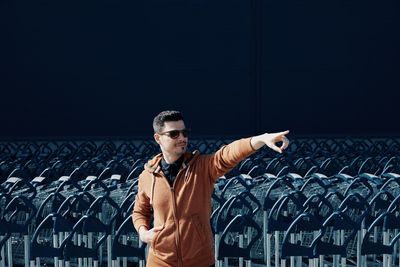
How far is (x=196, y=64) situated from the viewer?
853 inches

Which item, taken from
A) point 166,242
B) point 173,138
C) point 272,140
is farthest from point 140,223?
point 272,140

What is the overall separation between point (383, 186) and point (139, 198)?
3.89 metres

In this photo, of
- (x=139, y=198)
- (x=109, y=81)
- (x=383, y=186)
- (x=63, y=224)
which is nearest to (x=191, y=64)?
(x=109, y=81)

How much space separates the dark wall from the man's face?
17193 mm

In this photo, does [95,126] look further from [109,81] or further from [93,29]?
[93,29]

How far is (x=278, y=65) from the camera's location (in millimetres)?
21578

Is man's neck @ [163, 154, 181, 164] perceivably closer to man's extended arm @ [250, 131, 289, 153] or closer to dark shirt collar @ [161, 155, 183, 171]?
dark shirt collar @ [161, 155, 183, 171]

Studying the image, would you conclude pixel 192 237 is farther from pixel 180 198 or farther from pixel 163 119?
pixel 163 119

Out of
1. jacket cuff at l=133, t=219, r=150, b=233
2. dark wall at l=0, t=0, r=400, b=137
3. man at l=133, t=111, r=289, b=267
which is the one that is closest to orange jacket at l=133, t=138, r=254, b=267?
man at l=133, t=111, r=289, b=267

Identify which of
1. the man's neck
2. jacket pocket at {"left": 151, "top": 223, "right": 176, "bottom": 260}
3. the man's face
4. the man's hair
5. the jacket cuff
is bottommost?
jacket pocket at {"left": 151, "top": 223, "right": 176, "bottom": 260}

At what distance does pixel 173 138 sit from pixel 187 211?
409mm

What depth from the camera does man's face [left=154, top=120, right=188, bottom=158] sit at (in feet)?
14.5

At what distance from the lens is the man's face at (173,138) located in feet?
14.5

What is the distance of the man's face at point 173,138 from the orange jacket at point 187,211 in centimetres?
10
